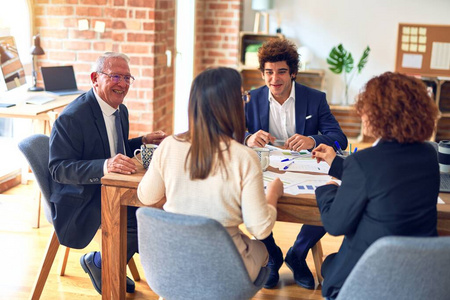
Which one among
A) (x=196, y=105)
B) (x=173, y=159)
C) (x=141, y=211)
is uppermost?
(x=196, y=105)

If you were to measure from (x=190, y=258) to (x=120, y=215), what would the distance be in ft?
2.05

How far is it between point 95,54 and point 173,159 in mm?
3152

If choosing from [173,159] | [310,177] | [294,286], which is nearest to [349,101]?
[294,286]

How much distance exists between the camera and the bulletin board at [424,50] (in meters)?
6.34

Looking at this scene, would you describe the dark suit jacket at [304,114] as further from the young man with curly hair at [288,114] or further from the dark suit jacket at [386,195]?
the dark suit jacket at [386,195]

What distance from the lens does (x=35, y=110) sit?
3652 mm

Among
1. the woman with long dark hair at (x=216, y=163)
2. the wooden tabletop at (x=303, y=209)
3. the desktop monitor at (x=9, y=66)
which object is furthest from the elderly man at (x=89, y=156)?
the desktop monitor at (x=9, y=66)

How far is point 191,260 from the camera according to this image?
1841 millimetres

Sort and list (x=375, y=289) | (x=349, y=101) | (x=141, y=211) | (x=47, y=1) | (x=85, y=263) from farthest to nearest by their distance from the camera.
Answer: (x=349, y=101) → (x=47, y=1) → (x=85, y=263) → (x=141, y=211) → (x=375, y=289)

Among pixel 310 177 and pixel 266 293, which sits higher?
pixel 310 177

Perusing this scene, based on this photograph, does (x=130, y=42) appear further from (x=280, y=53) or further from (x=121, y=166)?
(x=121, y=166)

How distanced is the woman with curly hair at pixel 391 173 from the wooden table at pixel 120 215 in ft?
0.80

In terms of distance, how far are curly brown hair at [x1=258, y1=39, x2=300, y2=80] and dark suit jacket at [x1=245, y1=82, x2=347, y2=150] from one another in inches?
6.0

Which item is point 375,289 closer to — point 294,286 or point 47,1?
point 294,286
